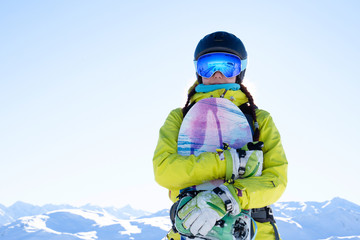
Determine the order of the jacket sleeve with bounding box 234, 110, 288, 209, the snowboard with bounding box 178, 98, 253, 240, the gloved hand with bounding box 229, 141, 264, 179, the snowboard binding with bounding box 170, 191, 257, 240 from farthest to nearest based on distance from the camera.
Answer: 1. the snowboard with bounding box 178, 98, 253, 240
2. the gloved hand with bounding box 229, 141, 264, 179
3. the jacket sleeve with bounding box 234, 110, 288, 209
4. the snowboard binding with bounding box 170, 191, 257, 240

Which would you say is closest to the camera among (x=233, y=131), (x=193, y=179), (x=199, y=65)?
(x=193, y=179)

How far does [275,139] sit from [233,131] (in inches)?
18.1

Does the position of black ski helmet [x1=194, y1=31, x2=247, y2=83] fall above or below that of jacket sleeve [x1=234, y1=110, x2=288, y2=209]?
above

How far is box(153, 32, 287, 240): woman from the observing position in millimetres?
2926

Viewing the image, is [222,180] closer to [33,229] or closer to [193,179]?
[193,179]

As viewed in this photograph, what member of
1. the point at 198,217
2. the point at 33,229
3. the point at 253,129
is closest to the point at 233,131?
the point at 253,129

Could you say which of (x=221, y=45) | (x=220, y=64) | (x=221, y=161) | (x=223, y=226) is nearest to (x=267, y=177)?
(x=221, y=161)

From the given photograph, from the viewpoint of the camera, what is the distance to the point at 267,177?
3.30 m

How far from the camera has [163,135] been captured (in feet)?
12.4

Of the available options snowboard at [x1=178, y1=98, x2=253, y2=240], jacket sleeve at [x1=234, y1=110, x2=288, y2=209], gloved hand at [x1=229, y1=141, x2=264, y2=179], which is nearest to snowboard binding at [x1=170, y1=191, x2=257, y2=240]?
jacket sleeve at [x1=234, y1=110, x2=288, y2=209]

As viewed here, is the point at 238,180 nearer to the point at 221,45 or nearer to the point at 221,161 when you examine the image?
the point at 221,161

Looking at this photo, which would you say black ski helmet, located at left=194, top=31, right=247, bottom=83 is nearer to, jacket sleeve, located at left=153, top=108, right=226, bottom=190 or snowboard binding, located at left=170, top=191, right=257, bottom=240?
jacket sleeve, located at left=153, top=108, right=226, bottom=190

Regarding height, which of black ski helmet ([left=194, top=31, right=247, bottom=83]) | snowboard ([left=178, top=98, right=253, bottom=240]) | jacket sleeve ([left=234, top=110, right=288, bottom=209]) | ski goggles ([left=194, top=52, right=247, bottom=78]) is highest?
black ski helmet ([left=194, top=31, right=247, bottom=83])

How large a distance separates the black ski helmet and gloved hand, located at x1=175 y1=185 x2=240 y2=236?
1.85 m
